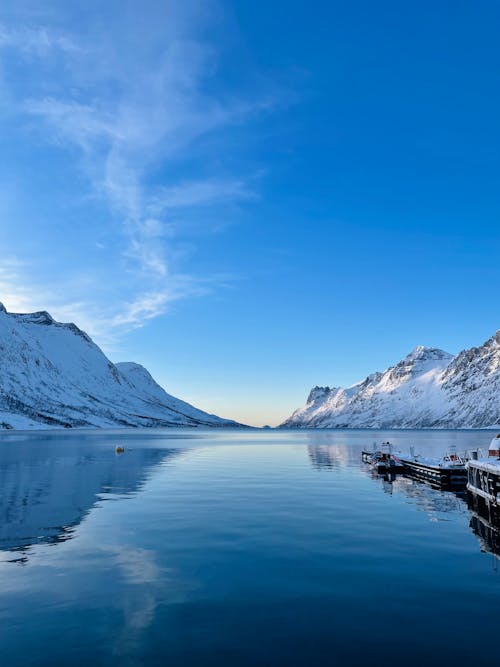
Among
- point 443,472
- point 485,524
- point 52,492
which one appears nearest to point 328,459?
point 443,472

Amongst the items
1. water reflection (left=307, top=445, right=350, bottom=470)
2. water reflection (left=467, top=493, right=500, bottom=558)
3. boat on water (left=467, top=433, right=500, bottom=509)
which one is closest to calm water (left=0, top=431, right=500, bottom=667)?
water reflection (left=467, top=493, right=500, bottom=558)

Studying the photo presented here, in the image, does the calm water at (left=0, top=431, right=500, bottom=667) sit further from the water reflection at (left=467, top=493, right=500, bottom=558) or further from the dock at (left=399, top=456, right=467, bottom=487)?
the dock at (left=399, top=456, right=467, bottom=487)

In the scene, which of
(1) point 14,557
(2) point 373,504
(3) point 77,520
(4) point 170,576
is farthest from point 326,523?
(1) point 14,557

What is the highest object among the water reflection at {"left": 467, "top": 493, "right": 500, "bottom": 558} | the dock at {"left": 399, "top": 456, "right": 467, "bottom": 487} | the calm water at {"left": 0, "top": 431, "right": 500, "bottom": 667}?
the dock at {"left": 399, "top": 456, "right": 467, "bottom": 487}

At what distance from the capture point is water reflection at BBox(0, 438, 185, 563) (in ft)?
92.8

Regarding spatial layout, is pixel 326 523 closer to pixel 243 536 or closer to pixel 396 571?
pixel 243 536

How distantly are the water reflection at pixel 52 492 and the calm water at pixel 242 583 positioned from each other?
0.88ft

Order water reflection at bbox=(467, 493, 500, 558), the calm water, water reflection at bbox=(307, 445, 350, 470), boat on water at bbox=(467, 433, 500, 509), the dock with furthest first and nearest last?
1. water reflection at bbox=(307, 445, 350, 470)
2. the dock
3. boat on water at bbox=(467, 433, 500, 509)
4. water reflection at bbox=(467, 493, 500, 558)
5. the calm water

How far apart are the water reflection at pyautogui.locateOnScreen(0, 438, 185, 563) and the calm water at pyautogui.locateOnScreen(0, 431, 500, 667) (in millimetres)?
267

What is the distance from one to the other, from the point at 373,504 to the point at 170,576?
24535 millimetres

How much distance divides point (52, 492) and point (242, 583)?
30224mm

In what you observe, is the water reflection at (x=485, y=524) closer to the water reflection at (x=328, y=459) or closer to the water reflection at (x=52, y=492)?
the water reflection at (x=52, y=492)

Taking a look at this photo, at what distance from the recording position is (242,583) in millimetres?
20203

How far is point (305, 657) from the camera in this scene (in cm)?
1383
